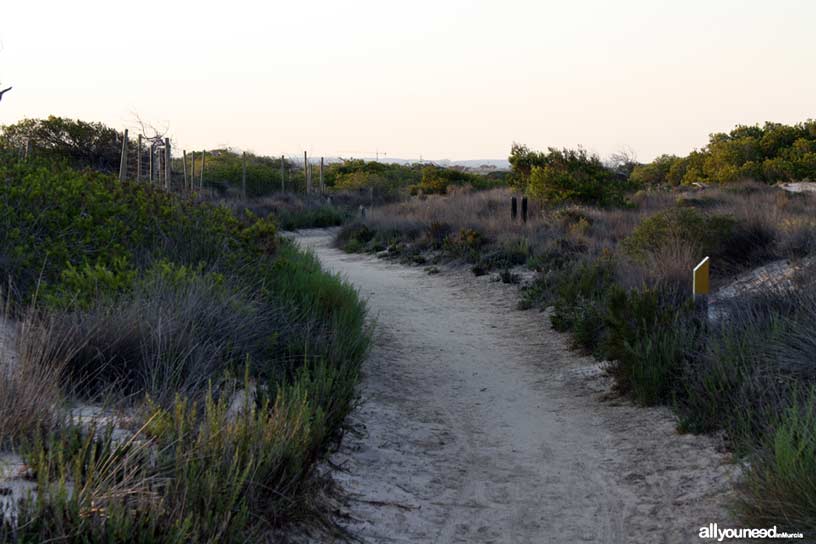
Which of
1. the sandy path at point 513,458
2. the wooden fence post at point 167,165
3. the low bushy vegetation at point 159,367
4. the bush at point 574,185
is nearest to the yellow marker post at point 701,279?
the sandy path at point 513,458

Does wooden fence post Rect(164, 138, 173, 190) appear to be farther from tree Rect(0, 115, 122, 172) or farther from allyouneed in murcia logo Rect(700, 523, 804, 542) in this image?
tree Rect(0, 115, 122, 172)

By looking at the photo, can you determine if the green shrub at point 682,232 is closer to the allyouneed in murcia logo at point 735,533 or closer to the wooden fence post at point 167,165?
the allyouneed in murcia logo at point 735,533

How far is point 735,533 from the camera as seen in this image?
4527mm

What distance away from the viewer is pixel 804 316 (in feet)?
22.6

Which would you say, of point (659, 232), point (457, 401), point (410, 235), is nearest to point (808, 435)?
point (457, 401)

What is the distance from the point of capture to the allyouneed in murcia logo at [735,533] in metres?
4.26

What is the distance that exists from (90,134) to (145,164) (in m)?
14.1

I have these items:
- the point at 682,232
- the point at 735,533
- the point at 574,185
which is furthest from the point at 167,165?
the point at 735,533

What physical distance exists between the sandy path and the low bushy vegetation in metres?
0.48

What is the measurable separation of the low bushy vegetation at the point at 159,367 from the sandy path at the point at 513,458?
476 millimetres

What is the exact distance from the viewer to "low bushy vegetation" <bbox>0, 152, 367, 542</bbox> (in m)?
3.52

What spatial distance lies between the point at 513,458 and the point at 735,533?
196 cm

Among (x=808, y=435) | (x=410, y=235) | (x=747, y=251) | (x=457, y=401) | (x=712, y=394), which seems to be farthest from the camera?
(x=410, y=235)

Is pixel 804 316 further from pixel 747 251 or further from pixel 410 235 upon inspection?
pixel 410 235
